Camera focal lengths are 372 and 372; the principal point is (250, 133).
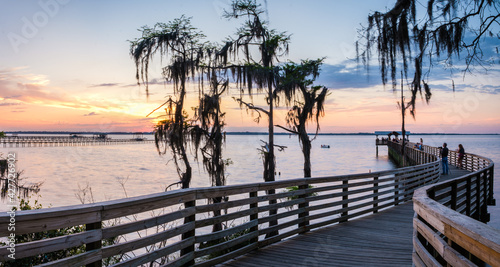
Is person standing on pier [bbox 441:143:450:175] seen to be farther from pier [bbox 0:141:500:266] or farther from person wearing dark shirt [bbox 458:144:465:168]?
pier [bbox 0:141:500:266]

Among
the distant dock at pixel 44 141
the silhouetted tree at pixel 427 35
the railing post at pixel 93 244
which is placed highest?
the silhouetted tree at pixel 427 35

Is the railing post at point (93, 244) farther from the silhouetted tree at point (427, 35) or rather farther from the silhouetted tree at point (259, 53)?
the silhouetted tree at point (259, 53)

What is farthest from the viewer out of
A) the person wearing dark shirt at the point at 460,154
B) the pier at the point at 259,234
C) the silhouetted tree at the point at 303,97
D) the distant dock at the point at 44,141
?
the distant dock at the point at 44,141

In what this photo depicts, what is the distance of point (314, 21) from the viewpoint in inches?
455

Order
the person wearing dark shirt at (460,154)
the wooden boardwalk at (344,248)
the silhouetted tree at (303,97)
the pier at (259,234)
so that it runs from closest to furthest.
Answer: the pier at (259,234) → the wooden boardwalk at (344,248) → the silhouetted tree at (303,97) → the person wearing dark shirt at (460,154)

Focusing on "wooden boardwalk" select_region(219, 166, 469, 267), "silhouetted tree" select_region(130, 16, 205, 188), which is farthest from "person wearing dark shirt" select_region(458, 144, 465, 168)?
"wooden boardwalk" select_region(219, 166, 469, 267)

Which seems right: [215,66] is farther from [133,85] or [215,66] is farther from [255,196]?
[255,196]

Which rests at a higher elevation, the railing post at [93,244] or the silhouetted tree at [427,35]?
the silhouetted tree at [427,35]

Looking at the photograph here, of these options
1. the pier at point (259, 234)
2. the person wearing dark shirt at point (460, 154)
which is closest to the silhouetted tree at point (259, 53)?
the pier at point (259, 234)

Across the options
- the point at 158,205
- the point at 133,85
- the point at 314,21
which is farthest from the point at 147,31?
the point at 158,205

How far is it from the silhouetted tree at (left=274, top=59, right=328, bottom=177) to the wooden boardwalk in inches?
359

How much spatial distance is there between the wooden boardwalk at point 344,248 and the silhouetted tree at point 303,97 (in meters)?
9.11

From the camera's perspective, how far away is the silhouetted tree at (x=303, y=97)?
16.2m

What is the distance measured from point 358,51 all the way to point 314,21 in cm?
580
